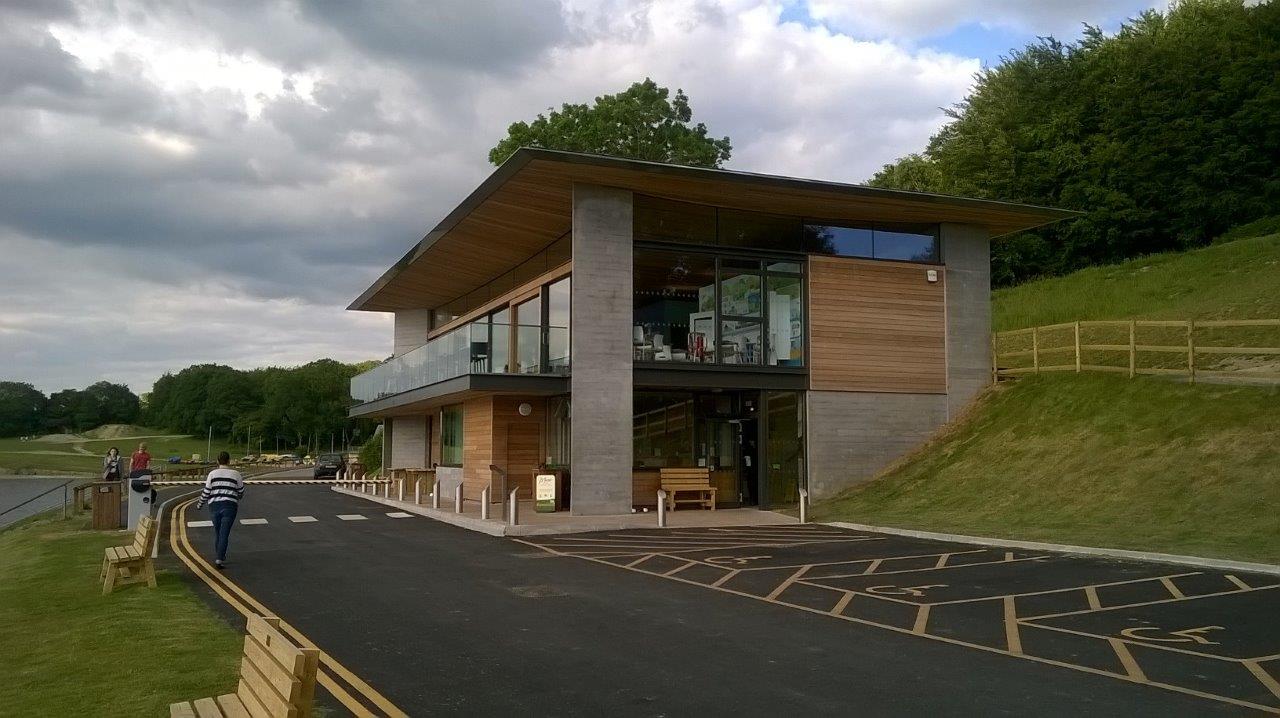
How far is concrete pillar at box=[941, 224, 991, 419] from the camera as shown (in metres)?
23.4

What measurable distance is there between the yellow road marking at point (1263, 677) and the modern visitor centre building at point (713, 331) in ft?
44.5

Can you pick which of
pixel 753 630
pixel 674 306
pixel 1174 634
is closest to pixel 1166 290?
pixel 674 306

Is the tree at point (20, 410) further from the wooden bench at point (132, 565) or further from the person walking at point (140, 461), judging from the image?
the wooden bench at point (132, 565)

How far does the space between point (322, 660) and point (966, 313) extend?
19.9 metres

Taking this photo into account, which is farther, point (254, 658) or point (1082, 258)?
point (1082, 258)

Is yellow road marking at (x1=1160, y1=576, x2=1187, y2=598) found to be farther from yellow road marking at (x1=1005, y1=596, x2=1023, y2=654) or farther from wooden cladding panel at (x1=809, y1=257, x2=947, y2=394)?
wooden cladding panel at (x1=809, y1=257, x2=947, y2=394)

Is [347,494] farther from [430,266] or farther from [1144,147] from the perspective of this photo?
[1144,147]

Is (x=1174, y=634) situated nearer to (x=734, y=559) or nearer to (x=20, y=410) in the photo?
(x=734, y=559)

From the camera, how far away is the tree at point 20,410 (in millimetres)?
131375

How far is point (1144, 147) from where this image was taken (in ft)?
140

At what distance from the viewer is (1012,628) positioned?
853cm

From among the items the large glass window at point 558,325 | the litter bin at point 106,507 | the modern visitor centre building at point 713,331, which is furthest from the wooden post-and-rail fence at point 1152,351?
the litter bin at point 106,507

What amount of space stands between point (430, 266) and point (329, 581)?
17.8 metres

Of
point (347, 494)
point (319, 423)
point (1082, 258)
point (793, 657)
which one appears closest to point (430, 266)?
point (347, 494)
